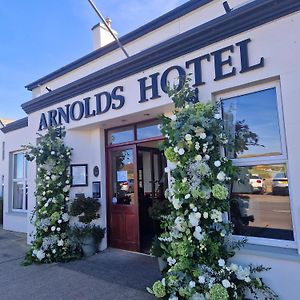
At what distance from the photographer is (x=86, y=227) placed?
20.3 feet

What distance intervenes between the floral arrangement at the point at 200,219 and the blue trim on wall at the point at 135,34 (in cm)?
245

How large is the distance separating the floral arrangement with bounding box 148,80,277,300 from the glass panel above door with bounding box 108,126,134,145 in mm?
2500

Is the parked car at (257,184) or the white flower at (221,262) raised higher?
the parked car at (257,184)

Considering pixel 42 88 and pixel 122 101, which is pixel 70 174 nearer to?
pixel 122 101

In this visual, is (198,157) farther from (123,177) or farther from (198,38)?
(123,177)

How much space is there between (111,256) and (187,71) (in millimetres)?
3929

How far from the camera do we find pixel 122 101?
17.8 feet

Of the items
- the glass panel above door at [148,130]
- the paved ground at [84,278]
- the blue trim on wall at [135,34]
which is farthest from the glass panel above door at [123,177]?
the blue trim on wall at [135,34]

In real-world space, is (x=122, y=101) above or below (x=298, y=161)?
above

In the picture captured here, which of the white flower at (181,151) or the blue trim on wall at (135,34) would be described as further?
the blue trim on wall at (135,34)

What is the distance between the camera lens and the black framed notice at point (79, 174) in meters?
6.66

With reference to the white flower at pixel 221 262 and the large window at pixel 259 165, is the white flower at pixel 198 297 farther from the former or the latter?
the large window at pixel 259 165

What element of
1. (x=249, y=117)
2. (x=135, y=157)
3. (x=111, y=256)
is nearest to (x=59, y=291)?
(x=111, y=256)

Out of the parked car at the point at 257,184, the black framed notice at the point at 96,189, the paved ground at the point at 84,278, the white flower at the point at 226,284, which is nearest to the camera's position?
the white flower at the point at 226,284
